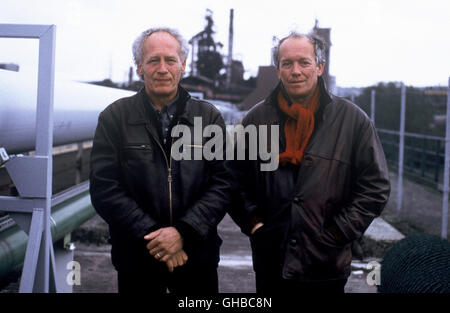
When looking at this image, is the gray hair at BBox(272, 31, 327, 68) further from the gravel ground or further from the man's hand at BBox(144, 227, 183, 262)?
the gravel ground

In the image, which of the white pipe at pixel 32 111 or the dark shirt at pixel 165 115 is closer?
the dark shirt at pixel 165 115

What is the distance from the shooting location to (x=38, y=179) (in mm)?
2125

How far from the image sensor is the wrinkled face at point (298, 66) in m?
1.91

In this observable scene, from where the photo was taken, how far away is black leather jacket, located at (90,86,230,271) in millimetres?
1869

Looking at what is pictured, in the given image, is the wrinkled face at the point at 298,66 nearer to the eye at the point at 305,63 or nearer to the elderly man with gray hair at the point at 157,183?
the eye at the point at 305,63

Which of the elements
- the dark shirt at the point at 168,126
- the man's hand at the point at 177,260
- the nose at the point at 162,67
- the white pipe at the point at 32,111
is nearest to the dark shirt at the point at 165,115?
the dark shirt at the point at 168,126

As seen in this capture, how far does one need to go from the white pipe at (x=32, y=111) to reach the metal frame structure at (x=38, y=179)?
0.20 m

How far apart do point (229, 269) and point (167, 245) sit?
2.63 m

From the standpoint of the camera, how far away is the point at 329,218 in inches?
78.0
